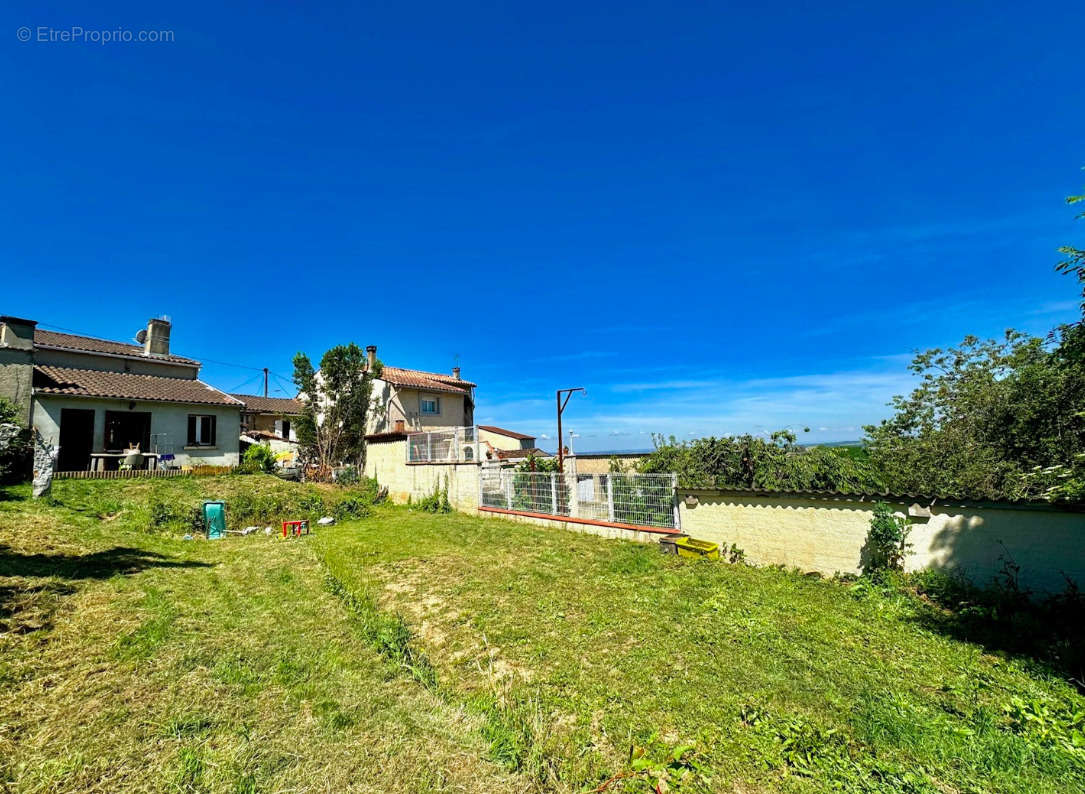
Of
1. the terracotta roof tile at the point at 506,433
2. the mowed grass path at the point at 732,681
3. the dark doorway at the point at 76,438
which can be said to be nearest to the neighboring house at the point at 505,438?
the terracotta roof tile at the point at 506,433

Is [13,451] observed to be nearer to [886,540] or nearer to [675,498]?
[675,498]

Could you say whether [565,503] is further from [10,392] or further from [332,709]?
[10,392]

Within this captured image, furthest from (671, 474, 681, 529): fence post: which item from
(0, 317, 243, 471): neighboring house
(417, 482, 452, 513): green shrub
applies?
(0, 317, 243, 471): neighboring house

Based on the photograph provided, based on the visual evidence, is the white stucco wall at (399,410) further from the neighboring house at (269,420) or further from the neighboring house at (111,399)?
the neighboring house at (269,420)

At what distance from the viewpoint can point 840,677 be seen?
4.17m

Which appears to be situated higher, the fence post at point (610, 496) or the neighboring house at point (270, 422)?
the neighboring house at point (270, 422)

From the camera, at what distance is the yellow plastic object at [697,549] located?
8.87m

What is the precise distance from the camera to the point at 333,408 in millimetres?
21797

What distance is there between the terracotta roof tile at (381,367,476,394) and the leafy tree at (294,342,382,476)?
109 inches

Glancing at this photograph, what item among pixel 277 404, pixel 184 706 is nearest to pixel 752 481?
pixel 184 706

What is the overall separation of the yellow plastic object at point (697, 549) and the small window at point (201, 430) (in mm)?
20849

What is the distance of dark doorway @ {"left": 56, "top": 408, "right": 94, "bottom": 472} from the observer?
686 inches

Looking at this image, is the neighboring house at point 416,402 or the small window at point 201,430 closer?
the small window at point 201,430

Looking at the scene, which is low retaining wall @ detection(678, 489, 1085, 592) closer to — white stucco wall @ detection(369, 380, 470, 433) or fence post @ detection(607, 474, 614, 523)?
fence post @ detection(607, 474, 614, 523)
